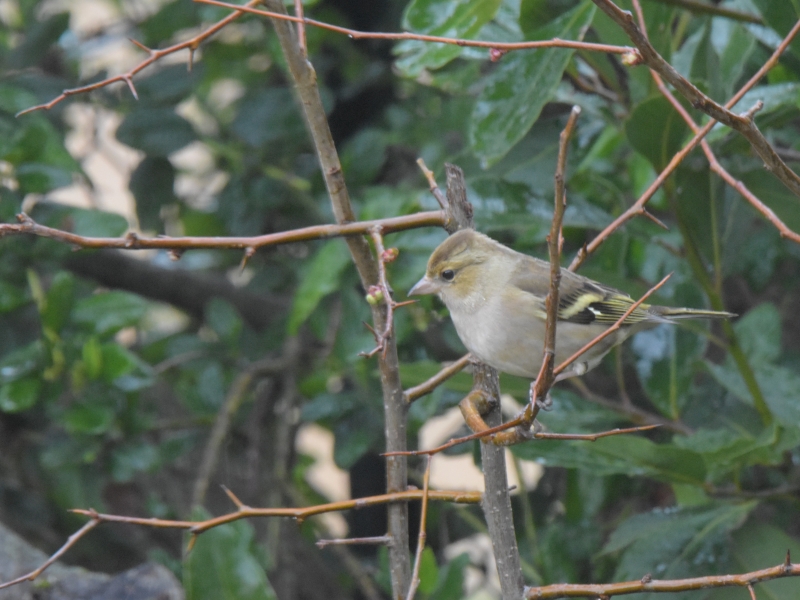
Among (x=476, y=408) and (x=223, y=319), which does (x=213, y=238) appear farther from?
(x=223, y=319)

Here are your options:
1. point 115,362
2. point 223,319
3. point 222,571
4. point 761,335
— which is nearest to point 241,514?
point 222,571

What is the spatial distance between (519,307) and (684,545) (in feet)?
2.84

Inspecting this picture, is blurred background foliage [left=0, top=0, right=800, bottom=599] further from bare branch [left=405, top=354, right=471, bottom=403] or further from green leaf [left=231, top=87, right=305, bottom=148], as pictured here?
bare branch [left=405, top=354, right=471, bottom=403]

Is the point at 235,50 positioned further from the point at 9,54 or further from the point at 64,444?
the point at 64,444

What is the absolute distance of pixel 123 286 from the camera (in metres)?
4.04

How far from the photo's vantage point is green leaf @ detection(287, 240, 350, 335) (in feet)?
9.83

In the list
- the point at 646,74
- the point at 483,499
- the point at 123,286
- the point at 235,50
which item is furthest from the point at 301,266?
the point at 483,499

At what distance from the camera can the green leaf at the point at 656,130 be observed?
7.73 feet

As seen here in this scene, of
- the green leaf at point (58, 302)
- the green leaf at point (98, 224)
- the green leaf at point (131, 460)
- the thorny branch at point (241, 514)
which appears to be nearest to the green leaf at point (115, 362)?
the green leaf at point (58, 302)

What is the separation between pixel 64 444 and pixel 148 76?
1563 millimetres

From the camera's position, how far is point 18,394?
9.55ft

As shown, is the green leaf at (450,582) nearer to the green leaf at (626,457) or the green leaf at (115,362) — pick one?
the green leaf at (626,457)

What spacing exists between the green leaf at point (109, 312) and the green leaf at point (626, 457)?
142 centimetres

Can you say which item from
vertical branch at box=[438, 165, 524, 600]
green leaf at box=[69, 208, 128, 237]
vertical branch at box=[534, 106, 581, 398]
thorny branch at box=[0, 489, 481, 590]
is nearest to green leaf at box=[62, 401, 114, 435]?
green leaf at box=[69, 208, 128, 237]
